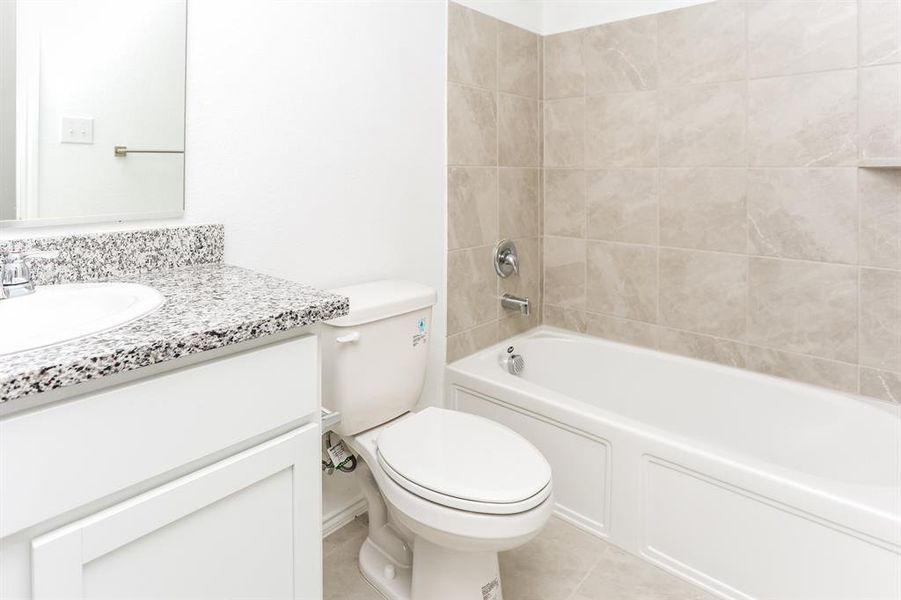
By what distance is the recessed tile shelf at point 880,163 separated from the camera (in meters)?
1.66

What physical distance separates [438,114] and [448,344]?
867 mm

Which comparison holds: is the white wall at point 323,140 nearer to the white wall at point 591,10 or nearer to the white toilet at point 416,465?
the white toilet at point 416,465

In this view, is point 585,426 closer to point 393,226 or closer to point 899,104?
point 393,226

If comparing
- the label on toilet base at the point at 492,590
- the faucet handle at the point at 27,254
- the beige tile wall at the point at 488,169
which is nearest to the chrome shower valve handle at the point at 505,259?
the beige tile wall at the point at 488,169

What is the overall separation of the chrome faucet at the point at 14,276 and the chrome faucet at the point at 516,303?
170 cm

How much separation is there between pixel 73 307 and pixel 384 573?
111 cm

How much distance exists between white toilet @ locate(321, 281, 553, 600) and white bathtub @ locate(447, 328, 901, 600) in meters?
0.44

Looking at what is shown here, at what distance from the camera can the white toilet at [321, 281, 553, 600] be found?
1.27 metres

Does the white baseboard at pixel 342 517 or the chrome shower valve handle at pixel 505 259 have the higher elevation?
the chrome shower valve handle at pixel 505 259

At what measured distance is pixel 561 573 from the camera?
5.58 ft

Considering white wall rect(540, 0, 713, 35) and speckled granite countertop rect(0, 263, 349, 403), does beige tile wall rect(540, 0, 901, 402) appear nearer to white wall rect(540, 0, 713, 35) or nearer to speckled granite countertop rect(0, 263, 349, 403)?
white wall rect(540, 0, 713, 35)

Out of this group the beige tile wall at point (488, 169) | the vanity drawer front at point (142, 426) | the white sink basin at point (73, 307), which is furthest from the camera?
the beige tile wall at point (488, 169)

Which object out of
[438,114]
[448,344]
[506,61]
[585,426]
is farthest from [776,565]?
[506,61]

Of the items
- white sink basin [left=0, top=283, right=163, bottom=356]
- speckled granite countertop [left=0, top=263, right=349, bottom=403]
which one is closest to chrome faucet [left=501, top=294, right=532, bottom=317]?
speckled granite countertop [left=0, top=263, right=349, bottom=403]
